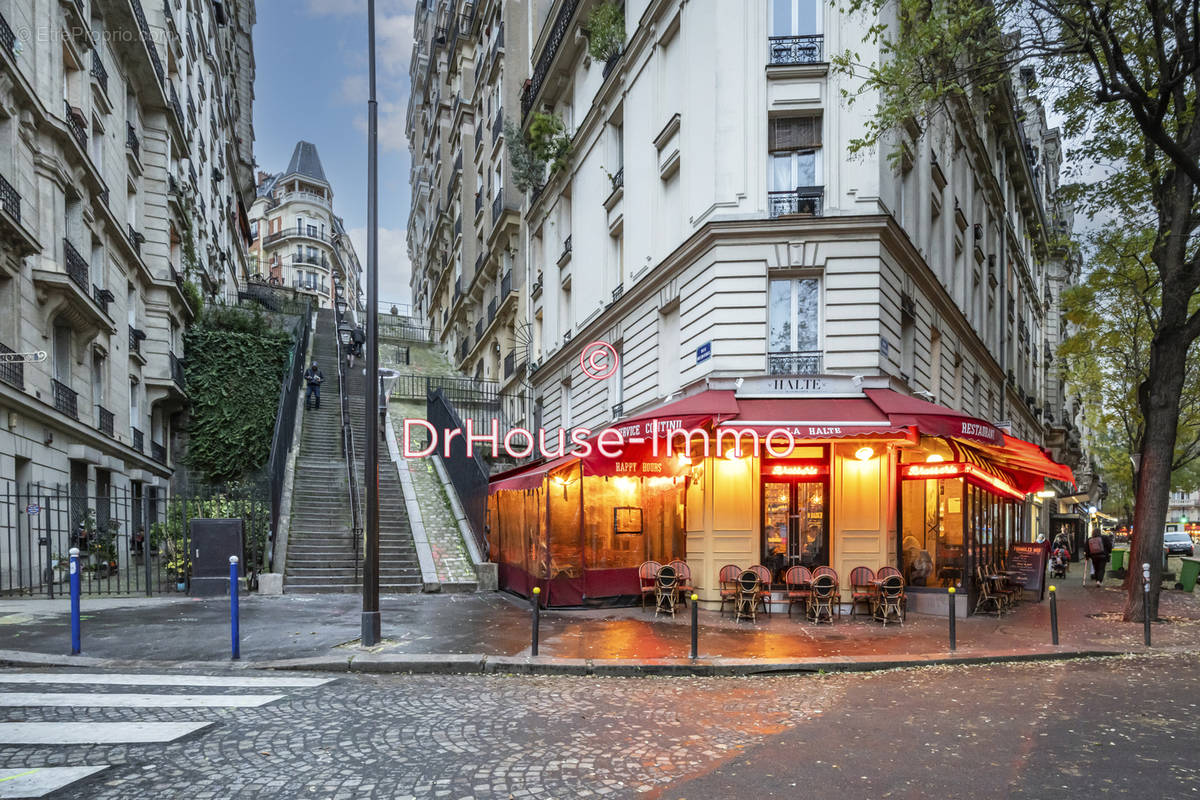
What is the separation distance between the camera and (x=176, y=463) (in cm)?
2791

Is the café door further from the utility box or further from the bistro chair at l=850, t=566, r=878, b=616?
the utility box

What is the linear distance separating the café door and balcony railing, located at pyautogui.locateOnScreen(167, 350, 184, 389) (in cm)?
2117

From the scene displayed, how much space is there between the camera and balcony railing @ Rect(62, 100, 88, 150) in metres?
18.3

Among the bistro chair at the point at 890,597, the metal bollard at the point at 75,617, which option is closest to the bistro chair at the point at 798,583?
the bistro chair at the point at 890,597

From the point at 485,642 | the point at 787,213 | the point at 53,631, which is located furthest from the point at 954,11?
the point at 53,631

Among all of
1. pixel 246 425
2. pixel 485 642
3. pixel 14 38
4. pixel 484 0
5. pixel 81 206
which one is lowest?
pixel 485 642

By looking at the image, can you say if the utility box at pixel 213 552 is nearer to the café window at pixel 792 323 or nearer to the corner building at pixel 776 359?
the corner building at pixel 776 359

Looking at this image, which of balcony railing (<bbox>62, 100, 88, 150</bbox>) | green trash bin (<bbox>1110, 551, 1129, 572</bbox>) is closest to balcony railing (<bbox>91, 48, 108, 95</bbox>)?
balcony railing (<bbox>62, 100, 88, 150</bbox>)

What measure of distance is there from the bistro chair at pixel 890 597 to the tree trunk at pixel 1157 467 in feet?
13.5

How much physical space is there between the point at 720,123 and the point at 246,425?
19.9 meters

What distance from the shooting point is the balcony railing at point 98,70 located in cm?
2067

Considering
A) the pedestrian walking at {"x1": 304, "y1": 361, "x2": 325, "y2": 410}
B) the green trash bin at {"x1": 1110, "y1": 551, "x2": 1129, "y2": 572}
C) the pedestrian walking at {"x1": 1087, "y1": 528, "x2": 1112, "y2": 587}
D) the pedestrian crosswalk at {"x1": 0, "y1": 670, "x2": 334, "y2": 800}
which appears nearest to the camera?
the pedestrian crosswalk at {"x1": 0, "y1": 670, "x2": 334, "y2": 800}

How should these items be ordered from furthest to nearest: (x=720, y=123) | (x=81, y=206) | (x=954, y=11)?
(x=81, y=206)
(x=720, y=123)
(x=954, y=11)

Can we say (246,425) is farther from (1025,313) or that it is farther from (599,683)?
(1025,313)
